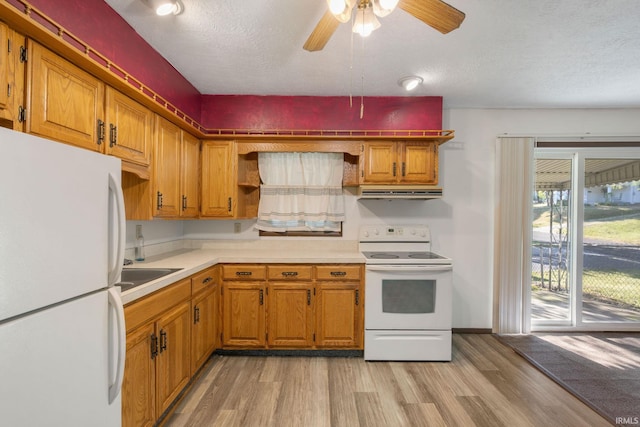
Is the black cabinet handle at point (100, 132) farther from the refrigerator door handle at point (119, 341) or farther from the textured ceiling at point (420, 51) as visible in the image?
the refrigerator door handle at point (119, 341)

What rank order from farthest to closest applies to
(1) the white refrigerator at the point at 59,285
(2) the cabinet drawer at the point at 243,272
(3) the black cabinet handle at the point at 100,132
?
(2) the cabinet drawer at the point at 243,272
(3) the black cabinet handle at the point at 100,132
(1) the white refrigerator at the point at 59,285

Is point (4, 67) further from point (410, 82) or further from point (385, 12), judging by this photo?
point (410, 82)

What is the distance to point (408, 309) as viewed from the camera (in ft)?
8.39

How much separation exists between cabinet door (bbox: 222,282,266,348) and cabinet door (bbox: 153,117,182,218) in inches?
33.3

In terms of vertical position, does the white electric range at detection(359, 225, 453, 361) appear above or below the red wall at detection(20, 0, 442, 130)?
below

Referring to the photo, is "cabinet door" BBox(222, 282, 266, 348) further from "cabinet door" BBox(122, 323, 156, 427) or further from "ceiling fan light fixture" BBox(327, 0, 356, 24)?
"ceiling fan light fixture" BBox(327, 0, 356, 24)

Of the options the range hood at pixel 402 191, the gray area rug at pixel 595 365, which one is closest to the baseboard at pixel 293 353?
the range hood at pixel 402 191

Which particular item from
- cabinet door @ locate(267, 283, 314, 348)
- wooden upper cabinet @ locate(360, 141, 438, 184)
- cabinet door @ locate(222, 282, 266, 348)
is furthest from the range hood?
cabinet door @ locate(222, 282, 266, 348)

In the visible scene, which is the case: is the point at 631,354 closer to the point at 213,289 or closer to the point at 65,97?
the point at 213,289

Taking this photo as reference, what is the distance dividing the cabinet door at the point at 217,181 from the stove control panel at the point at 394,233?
4.62 ft

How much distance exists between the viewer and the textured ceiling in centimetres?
173

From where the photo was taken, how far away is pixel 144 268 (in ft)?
6.62

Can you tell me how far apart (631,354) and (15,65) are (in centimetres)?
482

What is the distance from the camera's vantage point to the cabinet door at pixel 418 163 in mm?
2824
